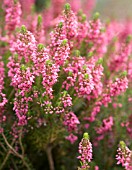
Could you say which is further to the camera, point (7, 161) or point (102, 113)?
point (102, 113)

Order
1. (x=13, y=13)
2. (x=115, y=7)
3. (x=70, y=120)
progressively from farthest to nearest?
(x=115, y=7) < (x=13, y=13) < (x=70, y=120)

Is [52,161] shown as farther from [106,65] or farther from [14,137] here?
[106,65]

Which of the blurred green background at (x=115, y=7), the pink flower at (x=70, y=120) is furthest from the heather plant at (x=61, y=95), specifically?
the blurred green background at (x=115, y=7)

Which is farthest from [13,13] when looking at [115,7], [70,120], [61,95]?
[115,7]

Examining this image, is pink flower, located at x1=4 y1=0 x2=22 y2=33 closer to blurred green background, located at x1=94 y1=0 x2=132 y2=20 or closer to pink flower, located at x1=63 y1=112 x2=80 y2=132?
pink flower, located at x1=63 y1=112 x2=80 y2=132

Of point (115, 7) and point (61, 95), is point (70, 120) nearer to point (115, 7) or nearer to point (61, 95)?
point (61, 95)

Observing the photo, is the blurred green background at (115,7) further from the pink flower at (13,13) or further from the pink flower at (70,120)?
the pink flower at (70,120)

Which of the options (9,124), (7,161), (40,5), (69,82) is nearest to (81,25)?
(69,82)

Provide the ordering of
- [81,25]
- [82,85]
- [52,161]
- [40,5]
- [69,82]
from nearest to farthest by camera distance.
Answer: [82,85]
[69,82]
[81,25]
[52,161]
[40,5]

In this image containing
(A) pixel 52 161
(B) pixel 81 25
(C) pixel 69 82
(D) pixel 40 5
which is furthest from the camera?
(D) pixel 40 5
